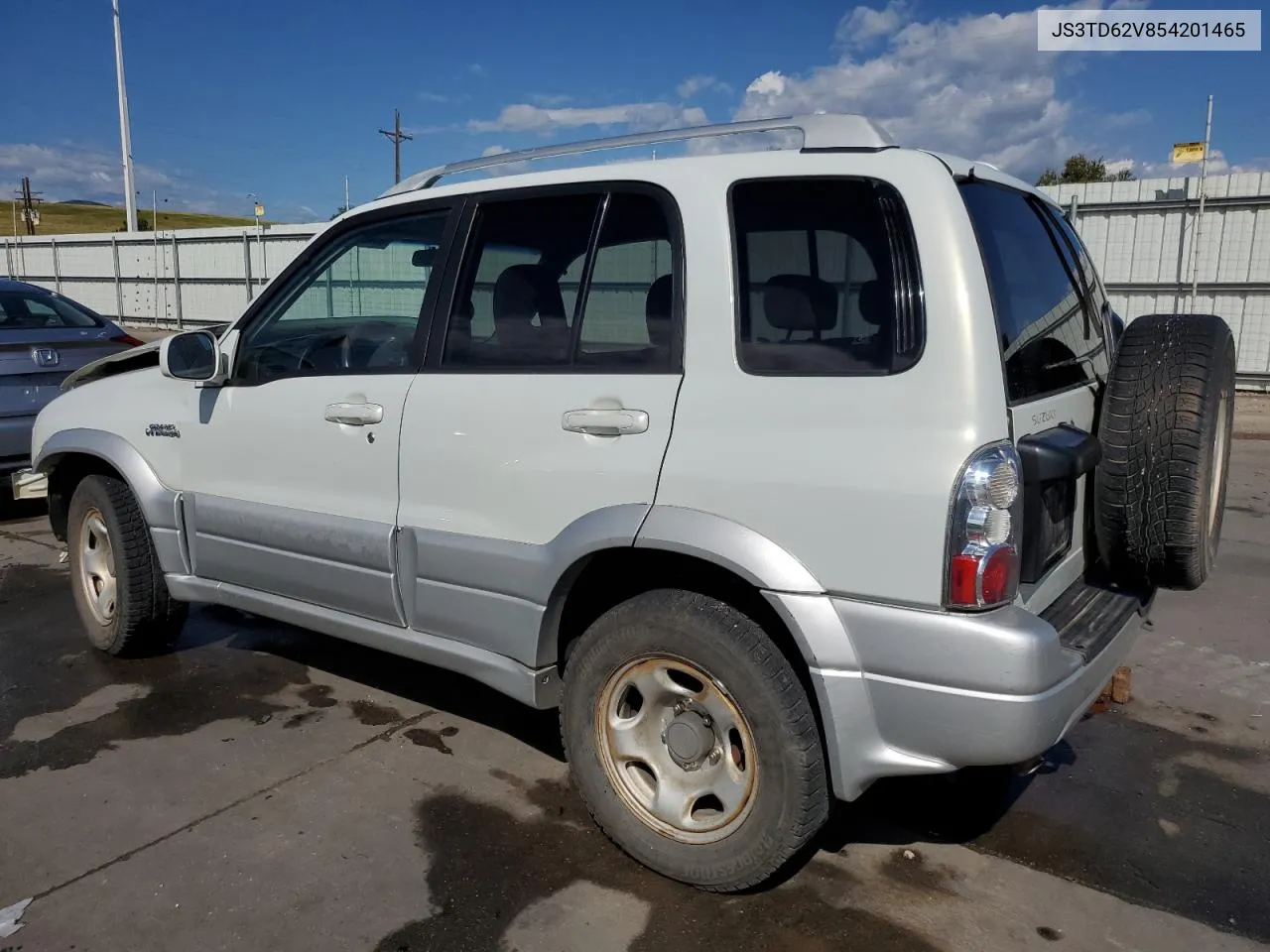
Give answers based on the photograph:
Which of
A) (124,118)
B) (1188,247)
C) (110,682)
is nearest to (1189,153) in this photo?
(1188,247)

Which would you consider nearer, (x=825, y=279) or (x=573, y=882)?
(x=825, y=279)

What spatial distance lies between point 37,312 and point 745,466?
720cm

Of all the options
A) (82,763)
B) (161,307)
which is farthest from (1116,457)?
(161,307)

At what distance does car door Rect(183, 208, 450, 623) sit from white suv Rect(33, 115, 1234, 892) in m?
0.02

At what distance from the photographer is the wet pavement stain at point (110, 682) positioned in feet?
12.4

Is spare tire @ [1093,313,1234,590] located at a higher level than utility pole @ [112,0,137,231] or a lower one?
lower

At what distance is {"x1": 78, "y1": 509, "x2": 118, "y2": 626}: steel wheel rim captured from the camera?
453 centimetres

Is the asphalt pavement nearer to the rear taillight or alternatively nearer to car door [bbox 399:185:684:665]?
car door [bbox 399:185:684:665]

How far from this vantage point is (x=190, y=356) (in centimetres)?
379

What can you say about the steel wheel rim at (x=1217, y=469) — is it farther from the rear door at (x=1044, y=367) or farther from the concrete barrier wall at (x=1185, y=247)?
the concrete barrier wall at (x=1185, y=247)

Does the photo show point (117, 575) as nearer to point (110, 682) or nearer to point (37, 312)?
point (110, 682)

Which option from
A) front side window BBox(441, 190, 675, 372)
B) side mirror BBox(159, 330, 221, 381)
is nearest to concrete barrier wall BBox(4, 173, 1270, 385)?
side mirror BBox(159, 330, 221, 381)

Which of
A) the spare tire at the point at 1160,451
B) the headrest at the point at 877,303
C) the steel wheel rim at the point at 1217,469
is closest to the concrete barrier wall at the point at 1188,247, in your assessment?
the steel wheel rim at the point at 1217,469

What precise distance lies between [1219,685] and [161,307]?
2372 centimetres
